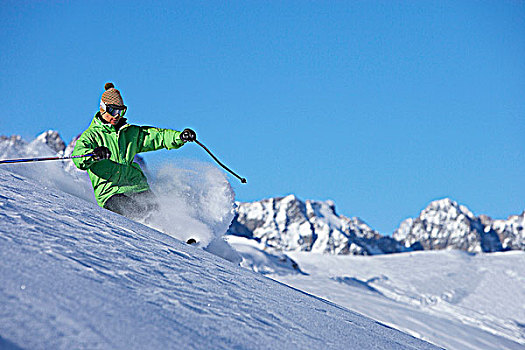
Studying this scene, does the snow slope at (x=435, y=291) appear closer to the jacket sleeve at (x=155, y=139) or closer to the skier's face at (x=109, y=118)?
the jacket sleeve at (x=155, y=139)

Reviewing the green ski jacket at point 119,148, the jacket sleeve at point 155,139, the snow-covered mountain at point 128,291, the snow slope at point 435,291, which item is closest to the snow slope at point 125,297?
the snow-covered mountain at point 128,291

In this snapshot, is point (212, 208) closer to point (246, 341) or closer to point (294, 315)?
point (294, 315)

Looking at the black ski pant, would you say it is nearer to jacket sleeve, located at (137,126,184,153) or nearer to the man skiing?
the man skiing

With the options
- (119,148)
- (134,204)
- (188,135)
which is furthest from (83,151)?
(188,135)

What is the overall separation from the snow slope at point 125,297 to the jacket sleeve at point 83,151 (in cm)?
162

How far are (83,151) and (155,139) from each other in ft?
3.02

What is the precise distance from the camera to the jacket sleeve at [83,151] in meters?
5.35

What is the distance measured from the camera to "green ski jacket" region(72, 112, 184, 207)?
19.1 feet

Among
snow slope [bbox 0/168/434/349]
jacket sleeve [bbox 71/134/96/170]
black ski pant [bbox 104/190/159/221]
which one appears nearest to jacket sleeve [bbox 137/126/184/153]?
black ski pant [bbox 104/190/159/221]

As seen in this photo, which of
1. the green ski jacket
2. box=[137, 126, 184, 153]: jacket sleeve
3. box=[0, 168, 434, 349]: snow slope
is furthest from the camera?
box=[137, 126, 184, 153]: jacket sleeve

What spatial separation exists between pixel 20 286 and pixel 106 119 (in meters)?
4.30

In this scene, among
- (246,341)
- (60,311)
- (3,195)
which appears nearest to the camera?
(60,311)

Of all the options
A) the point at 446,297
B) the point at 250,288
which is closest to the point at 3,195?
the point at 250,288

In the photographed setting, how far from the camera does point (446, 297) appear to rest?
1470cm
